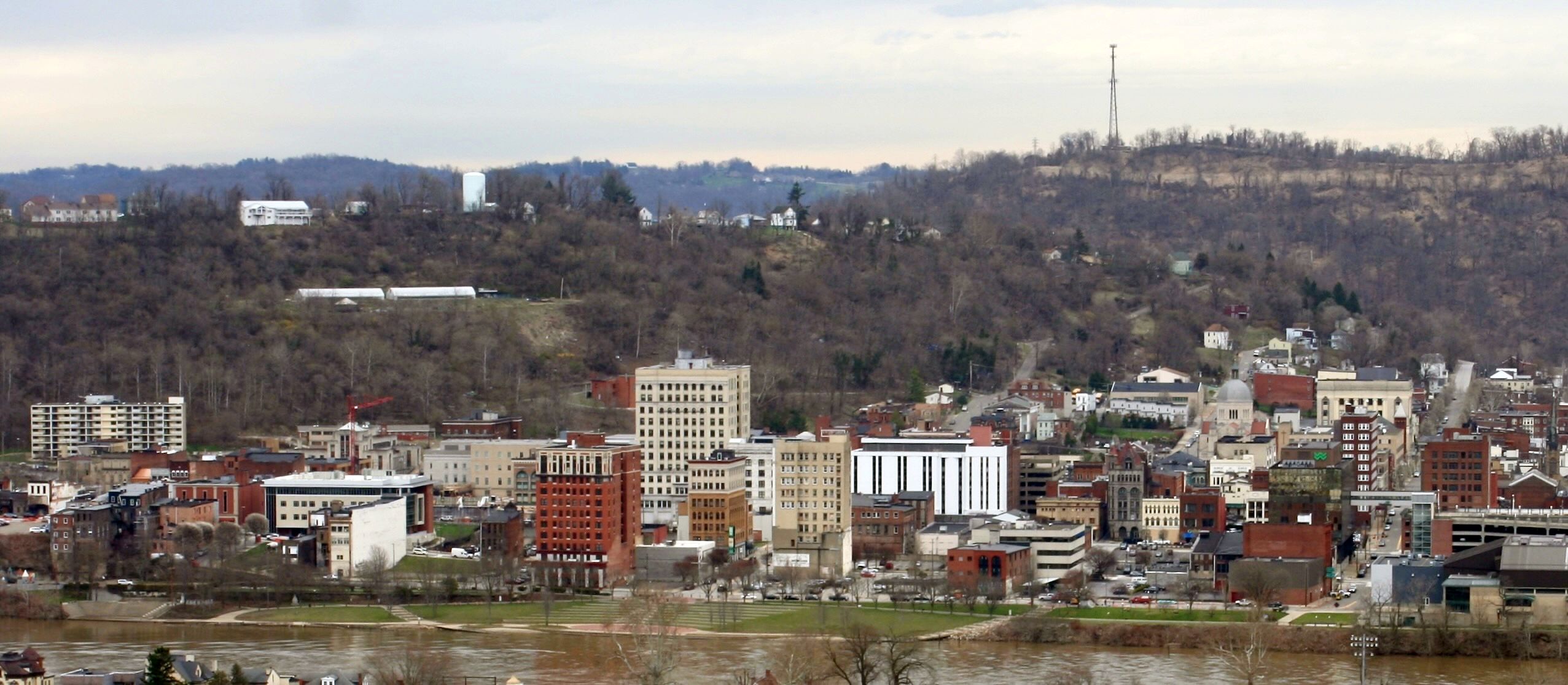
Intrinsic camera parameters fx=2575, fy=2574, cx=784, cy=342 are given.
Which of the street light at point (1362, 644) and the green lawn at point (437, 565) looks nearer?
the street light at point (1362, 644)

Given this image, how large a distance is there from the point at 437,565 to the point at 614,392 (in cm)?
1848

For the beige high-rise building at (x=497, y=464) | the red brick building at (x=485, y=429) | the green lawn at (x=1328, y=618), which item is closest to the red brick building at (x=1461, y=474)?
the green lawn at (x=1328, y=618)

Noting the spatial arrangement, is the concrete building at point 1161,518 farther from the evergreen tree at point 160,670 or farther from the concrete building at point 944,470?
the evergreen tree at point 160,670

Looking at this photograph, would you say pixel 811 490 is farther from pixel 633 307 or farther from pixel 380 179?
pixel 380 179

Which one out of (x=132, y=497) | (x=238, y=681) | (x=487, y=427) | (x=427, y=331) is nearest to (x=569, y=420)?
(x=487, y=427)

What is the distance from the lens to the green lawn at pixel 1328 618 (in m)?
39.8

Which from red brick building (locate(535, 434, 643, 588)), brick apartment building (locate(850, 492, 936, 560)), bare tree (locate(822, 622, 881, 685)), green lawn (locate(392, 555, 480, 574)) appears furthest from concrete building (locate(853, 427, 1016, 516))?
bare tree (locate(822, 622, 881, 685))

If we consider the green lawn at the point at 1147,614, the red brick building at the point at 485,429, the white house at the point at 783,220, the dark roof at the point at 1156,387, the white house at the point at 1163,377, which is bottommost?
the green lawn at the point at 1147,614

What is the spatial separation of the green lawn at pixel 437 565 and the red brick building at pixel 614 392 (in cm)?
1716

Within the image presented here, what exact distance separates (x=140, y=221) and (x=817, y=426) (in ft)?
88.0

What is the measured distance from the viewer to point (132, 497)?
164 ft

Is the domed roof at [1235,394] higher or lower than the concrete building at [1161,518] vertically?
higher

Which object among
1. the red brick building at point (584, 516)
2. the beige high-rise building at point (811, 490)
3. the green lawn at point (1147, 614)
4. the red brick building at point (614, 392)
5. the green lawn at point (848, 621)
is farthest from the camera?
the red brick building at point (614, 392)

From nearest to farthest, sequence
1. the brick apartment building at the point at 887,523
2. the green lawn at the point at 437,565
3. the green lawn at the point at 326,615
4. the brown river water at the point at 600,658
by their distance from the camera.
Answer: the brown river water at the point at 600,658, the green lawn at the point at 326,615, the green lawn at the point at 437,565, the brick apartment building at the point at 887,523
